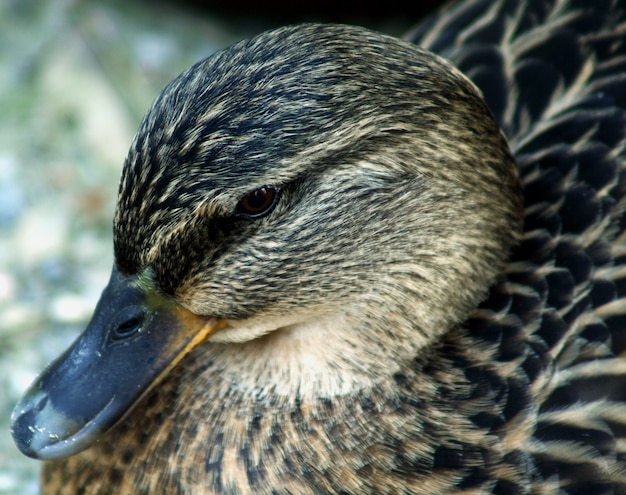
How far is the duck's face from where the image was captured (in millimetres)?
1947

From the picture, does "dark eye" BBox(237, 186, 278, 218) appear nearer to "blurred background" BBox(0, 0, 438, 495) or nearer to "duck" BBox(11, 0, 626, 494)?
"duck" BBox(11, 0, 626, 494)

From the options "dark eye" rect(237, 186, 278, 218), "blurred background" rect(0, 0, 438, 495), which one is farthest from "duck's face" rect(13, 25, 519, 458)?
"blurred background" rect(0, 0, 438, 495)

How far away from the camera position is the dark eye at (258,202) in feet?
6.40

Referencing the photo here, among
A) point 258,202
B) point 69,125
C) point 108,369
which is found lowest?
point 69,125

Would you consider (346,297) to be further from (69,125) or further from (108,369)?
(69,125)

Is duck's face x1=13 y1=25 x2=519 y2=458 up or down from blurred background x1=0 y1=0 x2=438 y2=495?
up

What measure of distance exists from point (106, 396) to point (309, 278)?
507mm

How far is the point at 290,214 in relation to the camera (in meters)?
2.03

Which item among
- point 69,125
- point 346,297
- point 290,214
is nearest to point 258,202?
point 290,214

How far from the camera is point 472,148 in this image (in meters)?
2.16

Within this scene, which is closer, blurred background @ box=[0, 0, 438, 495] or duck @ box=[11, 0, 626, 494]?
duck @ box=[11, 0, 626, 494]

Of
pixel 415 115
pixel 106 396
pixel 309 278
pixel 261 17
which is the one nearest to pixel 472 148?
pixel 415 115

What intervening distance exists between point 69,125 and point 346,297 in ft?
7.52

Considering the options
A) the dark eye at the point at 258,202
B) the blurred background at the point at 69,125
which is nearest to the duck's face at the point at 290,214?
the dark eye at the point at 258,202
